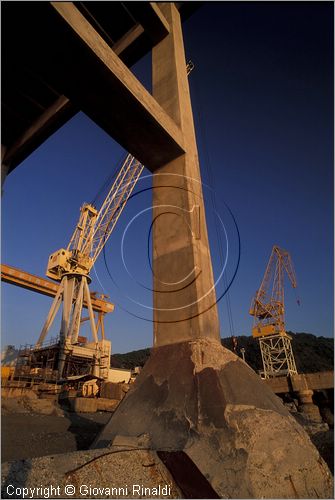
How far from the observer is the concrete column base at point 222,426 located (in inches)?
96.4

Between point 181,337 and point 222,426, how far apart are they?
1224 millimetres

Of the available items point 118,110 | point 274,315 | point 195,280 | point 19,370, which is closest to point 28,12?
point 118,110

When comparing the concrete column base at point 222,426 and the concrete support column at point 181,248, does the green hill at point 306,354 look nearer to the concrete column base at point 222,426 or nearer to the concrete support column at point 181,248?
the concrete support column at point 181,248

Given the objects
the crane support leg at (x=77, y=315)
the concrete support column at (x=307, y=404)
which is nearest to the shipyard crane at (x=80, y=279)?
the crane support leg at (x=77, y=315)

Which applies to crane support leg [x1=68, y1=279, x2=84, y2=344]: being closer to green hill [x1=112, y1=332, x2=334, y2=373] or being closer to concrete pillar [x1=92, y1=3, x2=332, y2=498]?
concrete pillar [x1=92, y1=3, x2=332, y2=498]

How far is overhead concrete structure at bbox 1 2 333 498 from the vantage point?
2574 mm

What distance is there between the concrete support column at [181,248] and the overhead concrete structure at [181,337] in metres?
0.02

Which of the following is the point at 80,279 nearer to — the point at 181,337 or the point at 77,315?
the point at 77,315

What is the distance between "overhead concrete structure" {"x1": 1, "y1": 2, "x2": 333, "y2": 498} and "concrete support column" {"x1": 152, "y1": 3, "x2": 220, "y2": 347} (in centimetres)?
2

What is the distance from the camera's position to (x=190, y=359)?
3.41 m

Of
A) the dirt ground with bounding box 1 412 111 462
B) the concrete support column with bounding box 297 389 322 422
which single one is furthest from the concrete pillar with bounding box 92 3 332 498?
the concrete support column with bounding box 297 389 322 422

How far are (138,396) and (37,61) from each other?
4.07 metres

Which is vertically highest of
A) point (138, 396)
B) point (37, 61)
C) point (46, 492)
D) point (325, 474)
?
point (37, 61)

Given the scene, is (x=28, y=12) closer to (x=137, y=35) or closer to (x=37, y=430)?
(x=137, y=35)
